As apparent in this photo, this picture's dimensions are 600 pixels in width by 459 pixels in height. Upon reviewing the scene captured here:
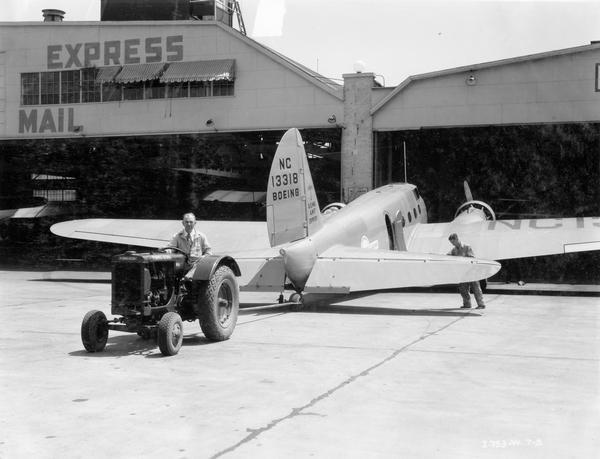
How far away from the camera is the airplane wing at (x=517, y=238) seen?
16.7 m

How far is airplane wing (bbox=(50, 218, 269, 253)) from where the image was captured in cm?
1872

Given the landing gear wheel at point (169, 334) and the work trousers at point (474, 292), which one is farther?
the work trousers at point (474, 292)

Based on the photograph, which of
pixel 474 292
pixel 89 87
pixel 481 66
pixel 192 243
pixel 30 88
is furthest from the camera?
pixel 30 88

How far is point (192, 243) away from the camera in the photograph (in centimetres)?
1029

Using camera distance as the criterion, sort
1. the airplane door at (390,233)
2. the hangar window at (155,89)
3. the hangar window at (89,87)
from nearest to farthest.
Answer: the airplane door at (390,233)
the hangar window at (155,89)
the hangar window at (89,87)

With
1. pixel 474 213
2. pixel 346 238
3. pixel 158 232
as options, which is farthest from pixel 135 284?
pixel 474 213

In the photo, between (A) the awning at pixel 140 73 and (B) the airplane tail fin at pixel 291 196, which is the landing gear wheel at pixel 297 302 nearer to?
(B) the airplane tail fin at pixel 291 196

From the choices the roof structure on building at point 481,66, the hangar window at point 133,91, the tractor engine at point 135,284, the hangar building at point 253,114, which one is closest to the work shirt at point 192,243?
the tractor engine at point 135,284

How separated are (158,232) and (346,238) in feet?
23.8

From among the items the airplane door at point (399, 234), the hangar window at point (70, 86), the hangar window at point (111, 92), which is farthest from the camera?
the hangar window at point (70, 86)

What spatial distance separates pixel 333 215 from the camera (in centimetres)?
1505

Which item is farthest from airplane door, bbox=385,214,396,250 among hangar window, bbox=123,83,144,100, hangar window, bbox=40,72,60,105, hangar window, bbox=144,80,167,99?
hangar window, bbox=40,72,60,105

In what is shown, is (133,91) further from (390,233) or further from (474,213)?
(390,233)

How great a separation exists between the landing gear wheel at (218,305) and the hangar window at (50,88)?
887 inches
